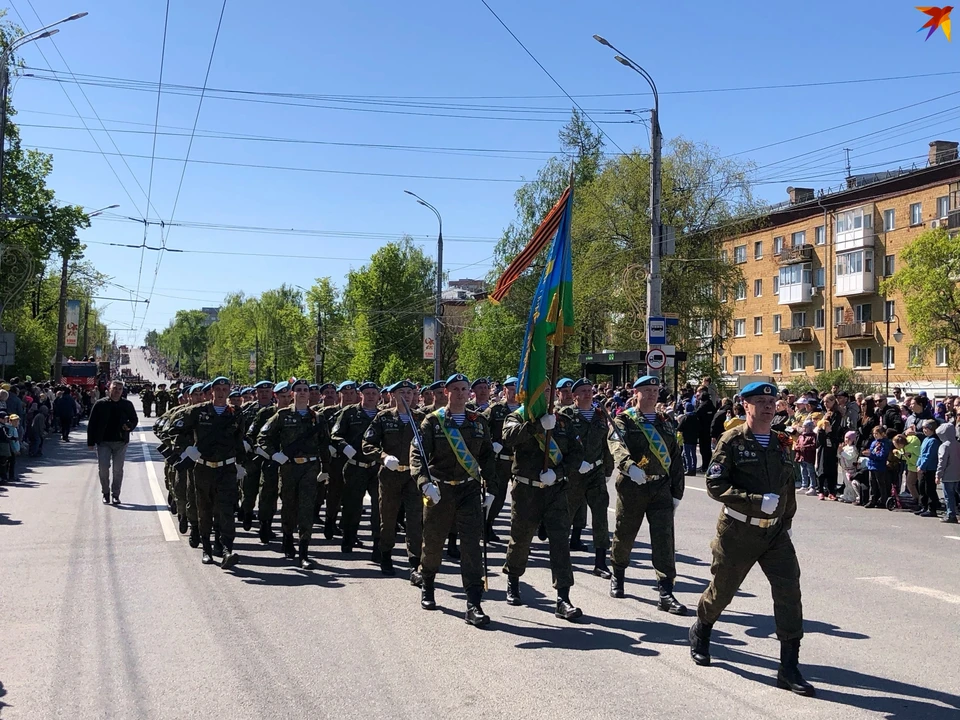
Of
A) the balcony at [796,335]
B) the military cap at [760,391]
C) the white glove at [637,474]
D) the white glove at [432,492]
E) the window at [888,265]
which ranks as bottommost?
the white glove at [432,492]

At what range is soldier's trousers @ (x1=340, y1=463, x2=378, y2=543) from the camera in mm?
11016

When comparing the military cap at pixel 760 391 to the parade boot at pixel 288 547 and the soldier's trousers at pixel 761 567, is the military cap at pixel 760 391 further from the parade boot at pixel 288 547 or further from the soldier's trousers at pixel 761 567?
the parade boot at pixel 288 547

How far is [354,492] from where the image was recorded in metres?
11.1

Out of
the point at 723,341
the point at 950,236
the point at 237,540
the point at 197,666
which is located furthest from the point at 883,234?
the point at 197,666

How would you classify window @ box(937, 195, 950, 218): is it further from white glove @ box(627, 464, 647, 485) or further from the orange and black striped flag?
white glove @ box(627, 464, 647, 485)

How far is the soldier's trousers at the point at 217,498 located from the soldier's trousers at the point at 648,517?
163 inches

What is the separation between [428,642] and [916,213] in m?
50.0

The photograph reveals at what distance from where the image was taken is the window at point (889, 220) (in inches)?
2053

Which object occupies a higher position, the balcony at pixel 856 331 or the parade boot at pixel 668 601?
the balcony at pixel 856 331

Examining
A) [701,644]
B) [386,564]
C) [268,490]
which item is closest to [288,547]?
[268,490]

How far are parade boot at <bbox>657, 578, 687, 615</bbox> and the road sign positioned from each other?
14724 millimetres

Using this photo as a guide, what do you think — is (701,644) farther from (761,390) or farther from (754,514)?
(761,390)

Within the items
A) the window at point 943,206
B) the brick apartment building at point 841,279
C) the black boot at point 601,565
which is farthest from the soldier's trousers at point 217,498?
the window at point 943,206

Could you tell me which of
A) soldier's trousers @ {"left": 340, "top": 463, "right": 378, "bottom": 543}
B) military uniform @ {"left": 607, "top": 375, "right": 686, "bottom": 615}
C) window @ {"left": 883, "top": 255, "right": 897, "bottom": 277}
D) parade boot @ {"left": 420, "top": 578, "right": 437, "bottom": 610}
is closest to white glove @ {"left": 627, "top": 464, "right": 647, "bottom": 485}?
military uniform @ {"left": 607, "top": 375, "right": 686, "bottom": 615}
